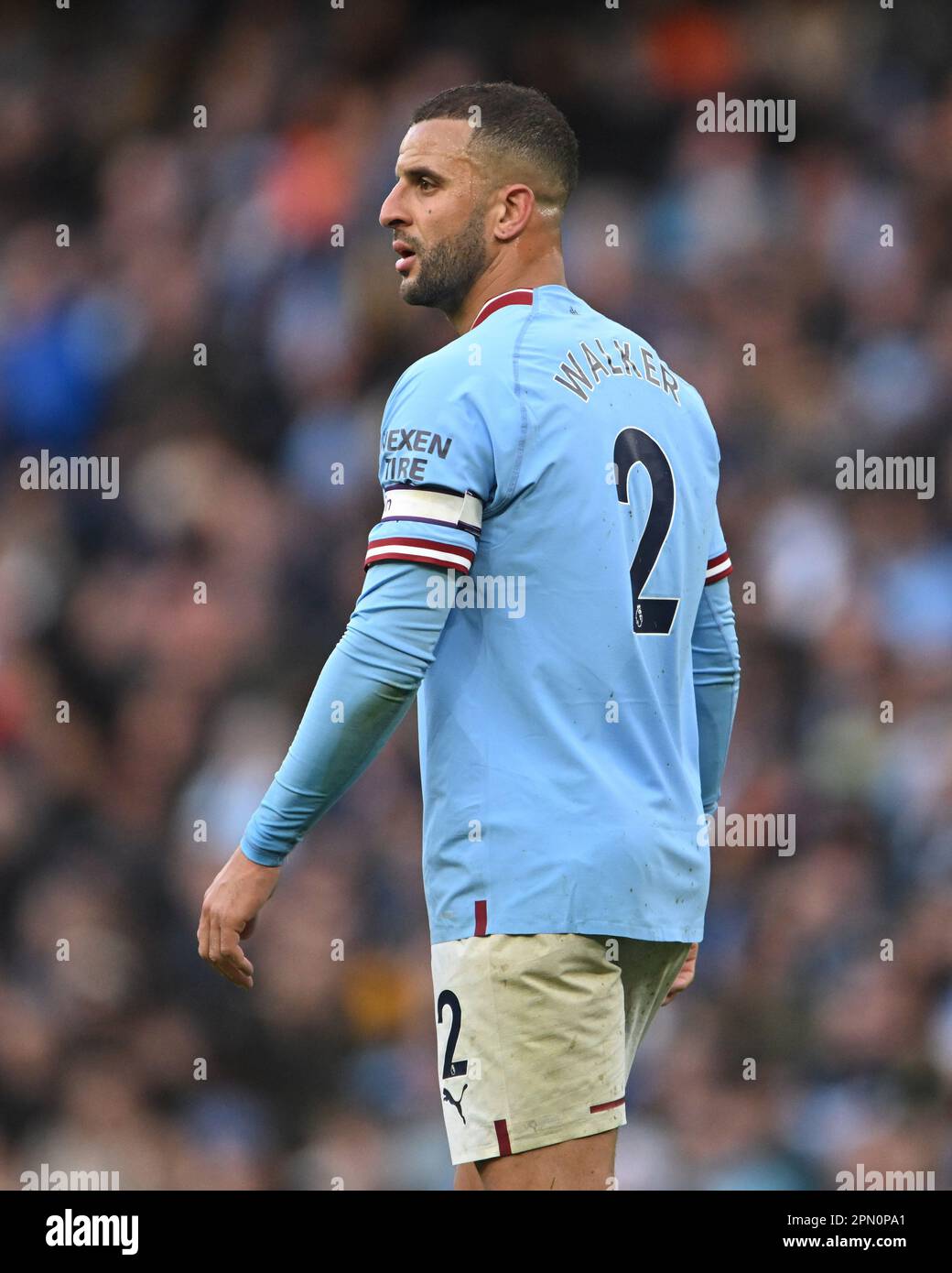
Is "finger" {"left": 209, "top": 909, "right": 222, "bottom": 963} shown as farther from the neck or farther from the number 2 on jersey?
the neck

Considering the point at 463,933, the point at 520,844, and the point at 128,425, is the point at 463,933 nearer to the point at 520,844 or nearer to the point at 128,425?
the point at 520,844

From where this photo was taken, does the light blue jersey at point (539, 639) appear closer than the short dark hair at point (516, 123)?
Yes

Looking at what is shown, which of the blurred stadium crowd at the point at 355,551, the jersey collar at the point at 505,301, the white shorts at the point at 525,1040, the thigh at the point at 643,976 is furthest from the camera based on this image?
the blurred stadium crowd at the point at 355,551

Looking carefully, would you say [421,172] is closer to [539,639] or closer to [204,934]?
[539,639]

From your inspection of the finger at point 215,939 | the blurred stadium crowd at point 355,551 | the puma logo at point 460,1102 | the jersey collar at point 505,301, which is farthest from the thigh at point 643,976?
the blurred stadium crowd at point 355,551

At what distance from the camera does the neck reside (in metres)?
2.71

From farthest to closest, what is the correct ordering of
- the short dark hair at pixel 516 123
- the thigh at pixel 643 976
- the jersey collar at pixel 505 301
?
the short dark hair at pixel 516 123
the jersey collar at pixel 505 301
the thigh at pixel 643 976

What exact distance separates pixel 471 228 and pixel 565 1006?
117 cm

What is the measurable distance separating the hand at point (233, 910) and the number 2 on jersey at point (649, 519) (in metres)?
0.64

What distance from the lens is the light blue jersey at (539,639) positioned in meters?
2.41

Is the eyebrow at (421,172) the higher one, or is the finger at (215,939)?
the eyebrow at (421,172)

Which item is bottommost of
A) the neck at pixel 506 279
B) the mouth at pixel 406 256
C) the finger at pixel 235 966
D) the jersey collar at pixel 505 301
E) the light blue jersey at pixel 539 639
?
the finger at pixel 235 966

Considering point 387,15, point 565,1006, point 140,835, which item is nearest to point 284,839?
point 565,1006

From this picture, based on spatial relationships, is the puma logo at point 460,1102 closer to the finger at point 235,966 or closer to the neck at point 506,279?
the finger at point 235,966
